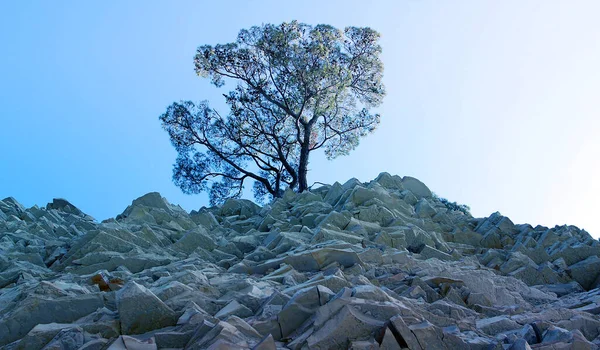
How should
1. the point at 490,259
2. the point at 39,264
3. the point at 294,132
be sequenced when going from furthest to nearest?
the point at 294,132, the point at 490,259, the point at 39,264

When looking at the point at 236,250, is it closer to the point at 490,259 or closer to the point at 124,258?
the point at 124,258

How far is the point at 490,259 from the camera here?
29.1 feet

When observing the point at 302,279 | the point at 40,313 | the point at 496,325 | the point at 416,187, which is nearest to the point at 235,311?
the point at 302,279

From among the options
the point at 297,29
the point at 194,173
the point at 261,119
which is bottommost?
the point at 194,173

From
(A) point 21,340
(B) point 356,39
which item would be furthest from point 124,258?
(B) point 356,39

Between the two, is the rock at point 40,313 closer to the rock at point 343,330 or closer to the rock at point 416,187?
the rock at point 343,330

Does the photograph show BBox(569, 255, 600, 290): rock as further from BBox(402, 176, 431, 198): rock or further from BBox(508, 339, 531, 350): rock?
BBox(402, 176, 431, 198): rock

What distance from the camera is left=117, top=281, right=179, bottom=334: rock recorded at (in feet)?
16.0

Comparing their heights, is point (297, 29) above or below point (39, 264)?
above

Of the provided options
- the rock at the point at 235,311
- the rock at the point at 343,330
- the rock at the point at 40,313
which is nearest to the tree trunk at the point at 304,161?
the rock at the point at 40,313

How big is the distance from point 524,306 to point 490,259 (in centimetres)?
263

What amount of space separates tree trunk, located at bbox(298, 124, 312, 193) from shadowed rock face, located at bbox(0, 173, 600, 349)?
248 inches

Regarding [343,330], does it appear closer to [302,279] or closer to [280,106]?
[302,279]

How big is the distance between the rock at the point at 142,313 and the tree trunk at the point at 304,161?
547 inches
